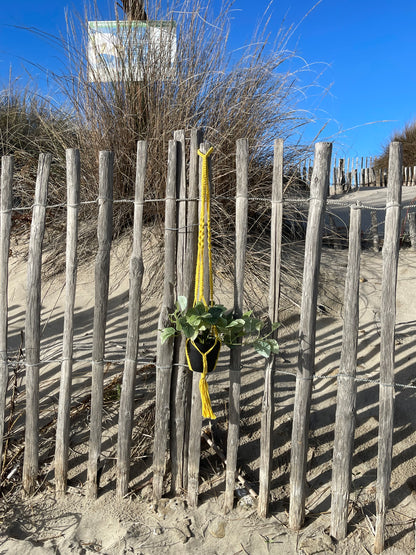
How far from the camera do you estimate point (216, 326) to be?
7.32 ft

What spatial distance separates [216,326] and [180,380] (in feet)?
1.44

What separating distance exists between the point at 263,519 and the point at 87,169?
3.50 meters

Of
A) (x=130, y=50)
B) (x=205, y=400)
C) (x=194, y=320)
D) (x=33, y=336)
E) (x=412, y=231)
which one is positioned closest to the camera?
(x=194, y=320)

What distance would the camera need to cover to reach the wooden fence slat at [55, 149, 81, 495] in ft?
8.29

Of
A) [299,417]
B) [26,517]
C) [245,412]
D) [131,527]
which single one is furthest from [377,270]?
[26,517]

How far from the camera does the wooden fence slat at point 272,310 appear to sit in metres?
2.28

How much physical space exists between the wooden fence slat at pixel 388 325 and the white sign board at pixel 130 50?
3.00 m

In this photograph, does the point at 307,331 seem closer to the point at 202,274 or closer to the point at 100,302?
the point at 202,274

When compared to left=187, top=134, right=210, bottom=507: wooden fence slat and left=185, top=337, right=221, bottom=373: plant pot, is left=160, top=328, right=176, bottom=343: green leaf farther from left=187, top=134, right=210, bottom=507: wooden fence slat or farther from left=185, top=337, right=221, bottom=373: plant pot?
left=187, top=134, right=210, bottom=507: wooden fence slat

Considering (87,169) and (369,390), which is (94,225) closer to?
(87,169)

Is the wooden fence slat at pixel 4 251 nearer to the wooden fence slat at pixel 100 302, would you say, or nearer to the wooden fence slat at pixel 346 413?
the wooden fence slat at pixel 100 302

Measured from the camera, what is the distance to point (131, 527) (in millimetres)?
2330

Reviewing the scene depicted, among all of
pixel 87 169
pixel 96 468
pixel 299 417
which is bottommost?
pixel 96 468

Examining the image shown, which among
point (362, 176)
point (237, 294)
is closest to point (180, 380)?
point (237, 294)
